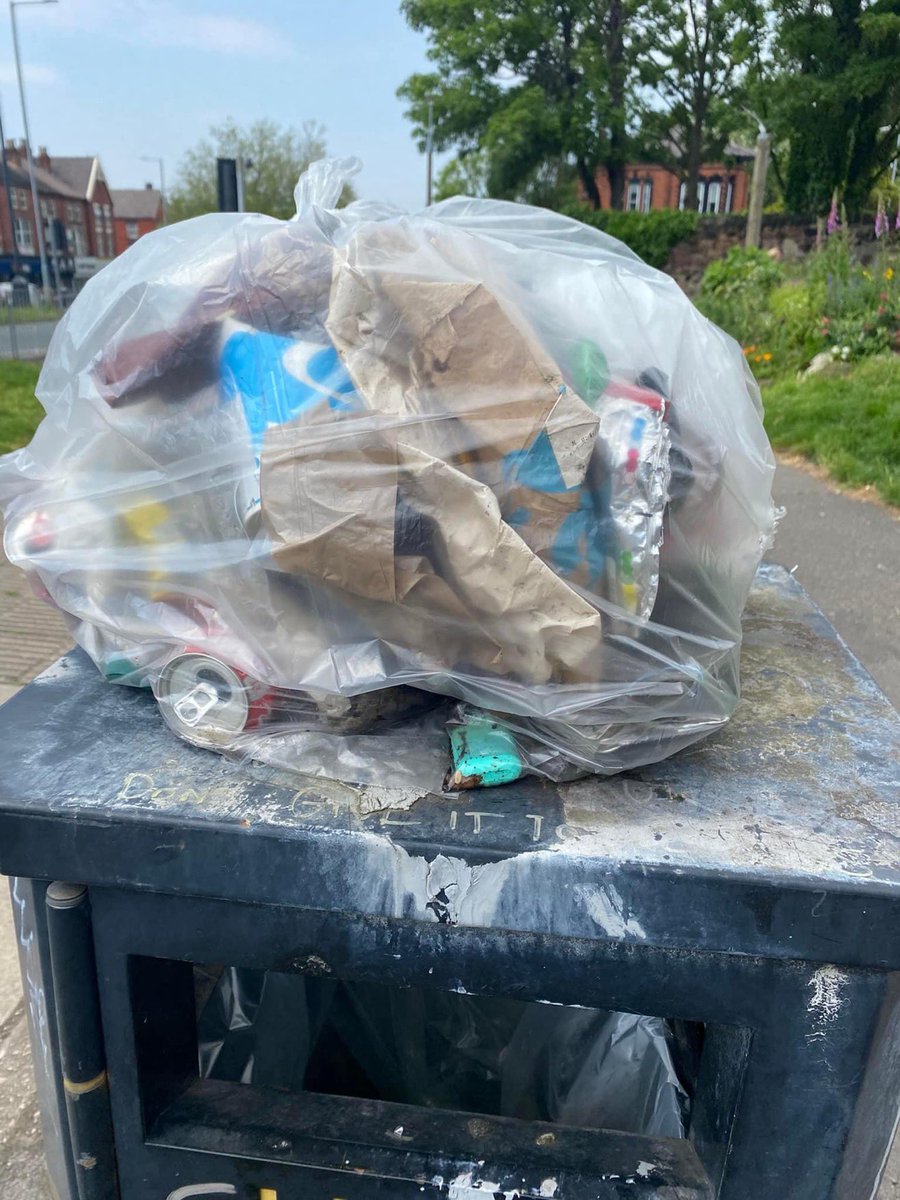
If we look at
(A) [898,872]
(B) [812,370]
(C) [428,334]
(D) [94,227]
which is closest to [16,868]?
(C) [428,334]

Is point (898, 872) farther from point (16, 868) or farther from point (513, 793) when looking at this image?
point (16, 868)

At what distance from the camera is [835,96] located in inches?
792

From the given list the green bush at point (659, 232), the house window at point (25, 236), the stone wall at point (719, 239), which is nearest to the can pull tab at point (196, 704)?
the stone wall at point (719, 239)

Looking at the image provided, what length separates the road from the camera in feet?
47.2

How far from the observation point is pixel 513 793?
1014 mm

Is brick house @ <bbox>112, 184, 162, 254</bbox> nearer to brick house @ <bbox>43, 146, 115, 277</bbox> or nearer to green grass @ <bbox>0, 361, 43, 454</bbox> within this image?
brick house @ <bbox>43, 146, 115, 277</bbox>

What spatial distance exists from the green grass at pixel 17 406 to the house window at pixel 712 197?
4233 cm

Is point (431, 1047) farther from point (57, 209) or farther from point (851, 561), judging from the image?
point (57, 209)

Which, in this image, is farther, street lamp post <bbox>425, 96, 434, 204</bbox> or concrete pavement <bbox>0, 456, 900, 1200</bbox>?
street lamp post <bbox>425, 96, 434, 204</bbox>

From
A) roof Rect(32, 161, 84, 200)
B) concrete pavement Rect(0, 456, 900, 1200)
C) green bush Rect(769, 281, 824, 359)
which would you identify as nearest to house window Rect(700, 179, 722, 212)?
roof Rect(32, 161, 84, 200)

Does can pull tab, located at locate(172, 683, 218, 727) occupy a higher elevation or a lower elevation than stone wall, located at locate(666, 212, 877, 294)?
lower

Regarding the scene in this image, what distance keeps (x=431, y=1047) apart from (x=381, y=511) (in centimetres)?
93

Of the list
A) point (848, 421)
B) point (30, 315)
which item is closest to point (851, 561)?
point (848, 421)

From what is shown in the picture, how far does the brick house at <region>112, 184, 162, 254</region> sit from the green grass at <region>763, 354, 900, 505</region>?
2843 inches
